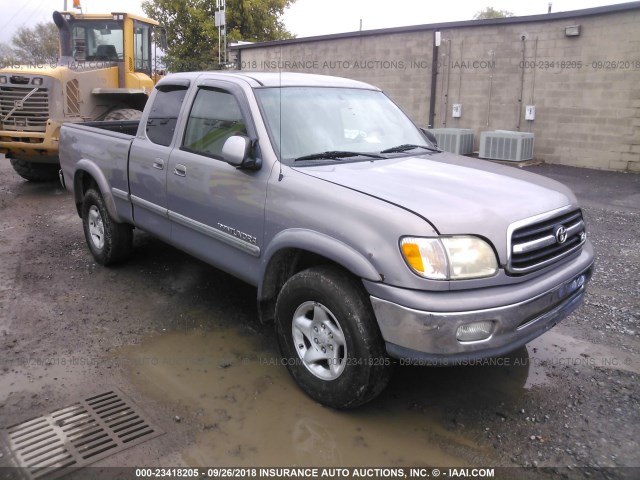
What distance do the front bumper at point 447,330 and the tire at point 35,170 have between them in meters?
9.56

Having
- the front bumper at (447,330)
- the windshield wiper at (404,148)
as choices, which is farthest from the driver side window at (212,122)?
the front bumper at (447,330)

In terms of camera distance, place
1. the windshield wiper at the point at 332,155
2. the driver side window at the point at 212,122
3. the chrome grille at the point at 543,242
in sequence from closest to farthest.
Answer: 1. the chrome grille at the point at 543,242
2. the windshield wiper at the point at 332,155
3. the driver side window at the point at 212,122

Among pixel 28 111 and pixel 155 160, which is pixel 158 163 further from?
pixel 28 111

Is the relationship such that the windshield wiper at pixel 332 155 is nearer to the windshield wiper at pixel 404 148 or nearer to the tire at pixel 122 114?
the windshield wiper at pixel 404 148

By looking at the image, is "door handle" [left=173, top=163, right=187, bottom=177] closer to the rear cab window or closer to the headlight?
the rear cab window

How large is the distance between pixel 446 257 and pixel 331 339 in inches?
34.8

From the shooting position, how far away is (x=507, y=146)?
1262 centimetres

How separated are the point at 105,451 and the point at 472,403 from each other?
2.19 meters

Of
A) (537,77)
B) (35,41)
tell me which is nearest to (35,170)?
(537,77)

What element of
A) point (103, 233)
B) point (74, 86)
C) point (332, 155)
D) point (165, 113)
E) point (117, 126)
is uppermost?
point (74, 86)

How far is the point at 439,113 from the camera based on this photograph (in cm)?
1518

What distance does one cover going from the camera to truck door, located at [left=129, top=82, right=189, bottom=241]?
183 inches

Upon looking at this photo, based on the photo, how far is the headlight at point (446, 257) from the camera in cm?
281

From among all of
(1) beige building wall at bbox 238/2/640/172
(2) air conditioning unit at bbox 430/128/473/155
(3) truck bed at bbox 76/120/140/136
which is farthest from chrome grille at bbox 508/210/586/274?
(2) air conditioning unit at bbox 430/128/473/155
